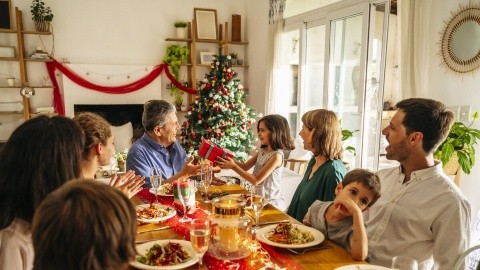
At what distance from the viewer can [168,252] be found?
4.20 feet

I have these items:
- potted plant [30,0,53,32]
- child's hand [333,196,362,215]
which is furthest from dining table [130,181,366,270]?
potted plant [30,0,53,32]

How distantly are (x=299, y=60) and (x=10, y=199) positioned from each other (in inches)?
185

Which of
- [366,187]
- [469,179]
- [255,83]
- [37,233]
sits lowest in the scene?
[469,179]

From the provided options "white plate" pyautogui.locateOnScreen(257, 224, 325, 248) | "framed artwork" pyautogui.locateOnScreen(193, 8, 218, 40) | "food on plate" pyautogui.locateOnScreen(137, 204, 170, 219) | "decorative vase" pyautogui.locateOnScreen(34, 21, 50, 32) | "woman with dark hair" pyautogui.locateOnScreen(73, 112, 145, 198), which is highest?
"framed artwork" pyautogui.locateOnScreen(193, 8, 218, 40)

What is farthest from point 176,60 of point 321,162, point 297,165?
point 321,162

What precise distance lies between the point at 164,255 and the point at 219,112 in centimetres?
380

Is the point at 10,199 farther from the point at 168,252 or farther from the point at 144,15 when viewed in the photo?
the point at 144,15

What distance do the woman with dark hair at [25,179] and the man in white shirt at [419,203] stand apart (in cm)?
140

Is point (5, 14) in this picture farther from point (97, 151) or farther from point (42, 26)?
point (97, 151)

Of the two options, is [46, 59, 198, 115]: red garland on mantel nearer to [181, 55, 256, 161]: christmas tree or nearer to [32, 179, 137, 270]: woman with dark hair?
[181, 55, 256, 161]: christmas tree

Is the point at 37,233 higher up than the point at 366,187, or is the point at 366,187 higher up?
the point at 37,233

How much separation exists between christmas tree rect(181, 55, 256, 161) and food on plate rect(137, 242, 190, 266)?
365 cm

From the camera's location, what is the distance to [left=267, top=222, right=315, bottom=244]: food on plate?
1435 mm

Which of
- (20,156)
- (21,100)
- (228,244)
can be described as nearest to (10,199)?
(20,156)
